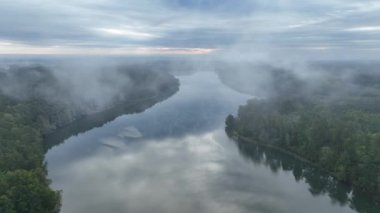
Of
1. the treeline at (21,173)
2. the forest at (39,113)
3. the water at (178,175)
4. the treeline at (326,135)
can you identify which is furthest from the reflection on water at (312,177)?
the forest at (39,113)

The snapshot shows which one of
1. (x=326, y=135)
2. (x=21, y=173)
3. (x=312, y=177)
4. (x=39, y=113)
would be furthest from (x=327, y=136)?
(x=39, y=113)

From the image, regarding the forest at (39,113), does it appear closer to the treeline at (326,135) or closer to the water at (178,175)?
the water at (178,175)

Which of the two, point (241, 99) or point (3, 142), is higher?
point (3, 142)

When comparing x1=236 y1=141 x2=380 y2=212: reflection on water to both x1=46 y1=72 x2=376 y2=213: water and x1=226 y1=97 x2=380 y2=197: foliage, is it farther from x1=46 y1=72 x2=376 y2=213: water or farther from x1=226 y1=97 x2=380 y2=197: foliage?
x1=226 y1=97 x2=380 y2=197: foliage

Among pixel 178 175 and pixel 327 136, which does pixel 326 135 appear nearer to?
pixel 327 136

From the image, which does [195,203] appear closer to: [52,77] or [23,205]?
[23,205]

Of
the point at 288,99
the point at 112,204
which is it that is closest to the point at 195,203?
the point at 112,204
